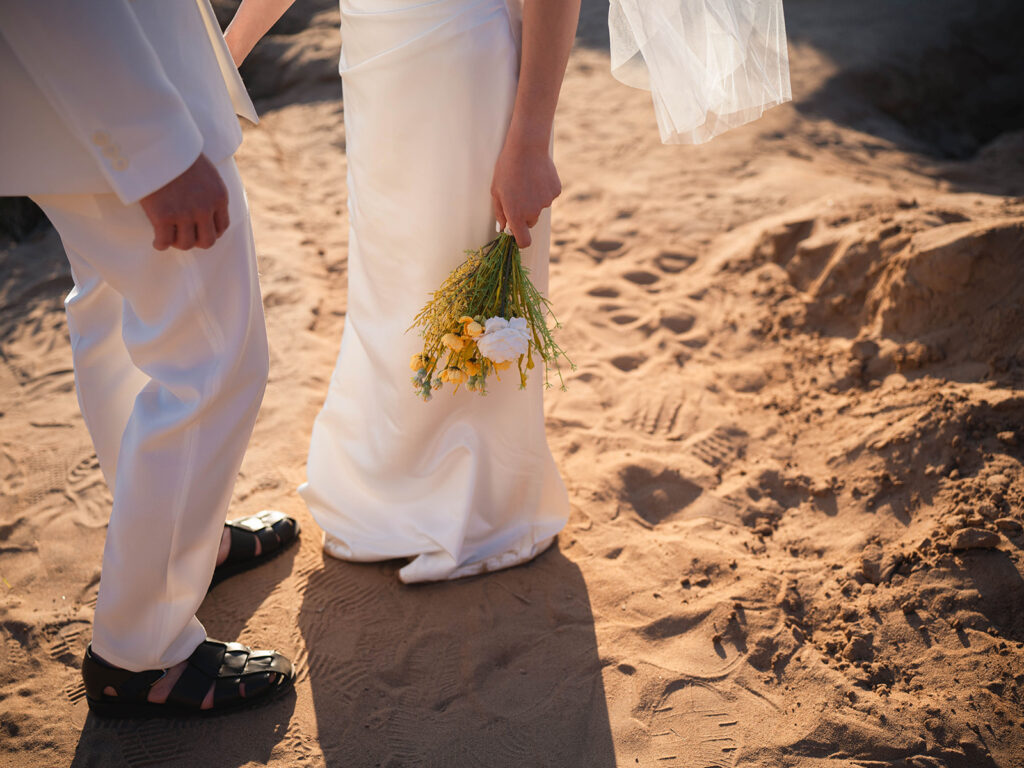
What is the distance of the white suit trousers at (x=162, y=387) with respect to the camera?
1.40 metres

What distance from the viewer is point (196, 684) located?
1.78m

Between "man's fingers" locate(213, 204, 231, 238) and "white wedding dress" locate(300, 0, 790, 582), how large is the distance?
1.85 feet

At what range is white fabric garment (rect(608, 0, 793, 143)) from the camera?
71.9 inches

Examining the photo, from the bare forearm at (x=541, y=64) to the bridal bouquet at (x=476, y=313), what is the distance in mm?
248

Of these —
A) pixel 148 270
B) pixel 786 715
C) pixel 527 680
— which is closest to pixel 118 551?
pixel 148 270

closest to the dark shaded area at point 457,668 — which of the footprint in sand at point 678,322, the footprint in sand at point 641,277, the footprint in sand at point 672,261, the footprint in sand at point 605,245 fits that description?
the footprint in sand at point 678,322

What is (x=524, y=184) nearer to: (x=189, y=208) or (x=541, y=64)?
(x=541, y=64)

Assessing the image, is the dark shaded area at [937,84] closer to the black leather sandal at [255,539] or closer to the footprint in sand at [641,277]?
the footprint in sand at [641,277]

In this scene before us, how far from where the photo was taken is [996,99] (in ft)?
19.8

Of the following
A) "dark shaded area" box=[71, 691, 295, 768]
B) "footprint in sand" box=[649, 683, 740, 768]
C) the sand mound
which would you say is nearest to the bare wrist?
"footprint in sand" box=[649, 683, 740, 768]

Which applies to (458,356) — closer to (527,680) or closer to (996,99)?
(527,680)

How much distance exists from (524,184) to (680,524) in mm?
1284

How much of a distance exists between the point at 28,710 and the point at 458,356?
1.39 m

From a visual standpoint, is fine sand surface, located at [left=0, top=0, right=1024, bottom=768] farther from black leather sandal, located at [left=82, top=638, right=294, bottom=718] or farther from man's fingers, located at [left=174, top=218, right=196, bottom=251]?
man's fingers, located at [left=174, top=218, right=196, bottom=251]
